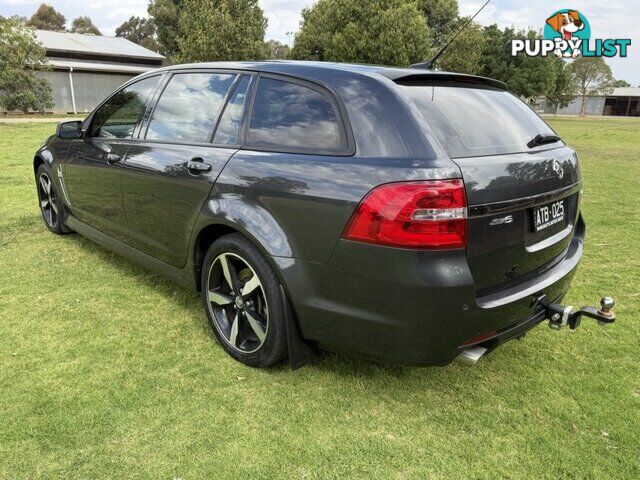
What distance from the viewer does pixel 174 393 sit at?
262 centimetres

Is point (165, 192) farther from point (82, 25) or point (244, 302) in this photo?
point (82, 25)

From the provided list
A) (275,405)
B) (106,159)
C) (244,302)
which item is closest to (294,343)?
(275,405)

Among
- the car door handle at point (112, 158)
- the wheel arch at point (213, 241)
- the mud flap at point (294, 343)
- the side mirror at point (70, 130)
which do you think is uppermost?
the side mirror at point (70, 130)

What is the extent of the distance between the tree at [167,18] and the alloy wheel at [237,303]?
3548 cm

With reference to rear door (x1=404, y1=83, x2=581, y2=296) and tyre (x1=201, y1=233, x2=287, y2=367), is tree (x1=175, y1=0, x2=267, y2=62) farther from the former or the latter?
rear door (x1=404, y1=83, x2=581, y2=296)

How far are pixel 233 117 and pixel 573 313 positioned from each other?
6.92ft

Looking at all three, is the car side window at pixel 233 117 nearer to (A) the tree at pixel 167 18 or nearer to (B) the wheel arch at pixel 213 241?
(B) the wheel arch at pixel 213 241

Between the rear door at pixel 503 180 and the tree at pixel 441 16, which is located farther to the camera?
the tree at pixel 441 16

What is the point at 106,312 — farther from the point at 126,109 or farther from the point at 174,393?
the point at 126,109

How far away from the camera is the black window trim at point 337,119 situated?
235 centimetres

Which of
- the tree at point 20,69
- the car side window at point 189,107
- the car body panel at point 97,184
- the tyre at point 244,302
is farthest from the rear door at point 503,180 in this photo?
the tree at point 20,69

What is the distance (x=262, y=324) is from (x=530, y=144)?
67.1 inches

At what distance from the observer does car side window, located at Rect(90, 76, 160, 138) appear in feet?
12.0

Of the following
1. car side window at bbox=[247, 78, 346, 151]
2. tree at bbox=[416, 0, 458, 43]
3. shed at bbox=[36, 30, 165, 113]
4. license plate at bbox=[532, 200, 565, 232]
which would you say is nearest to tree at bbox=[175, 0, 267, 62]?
shed at bbox=[36, 30, 165, 113]
